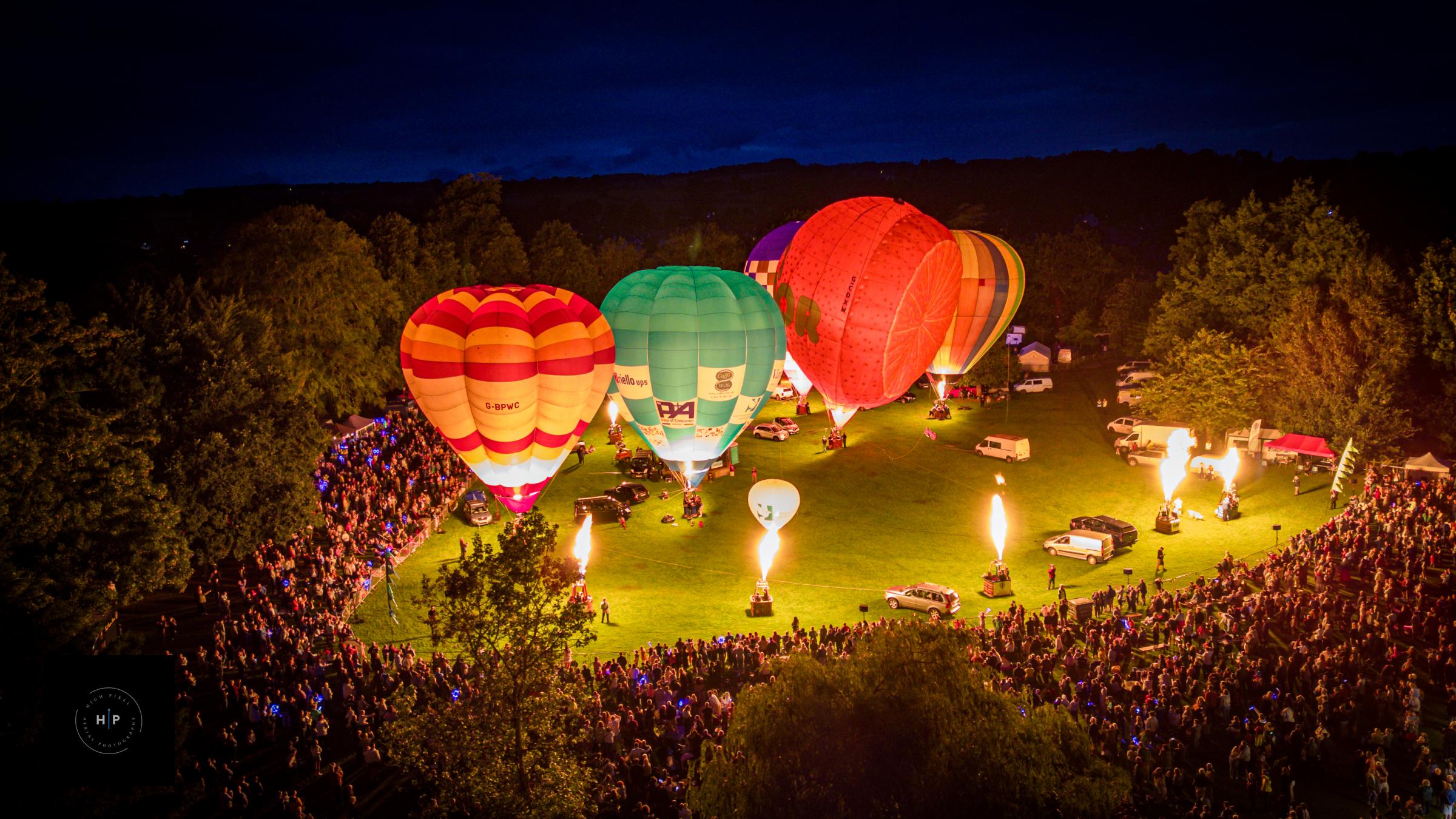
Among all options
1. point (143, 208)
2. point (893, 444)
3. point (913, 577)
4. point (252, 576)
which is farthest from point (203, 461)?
point (143, 208)

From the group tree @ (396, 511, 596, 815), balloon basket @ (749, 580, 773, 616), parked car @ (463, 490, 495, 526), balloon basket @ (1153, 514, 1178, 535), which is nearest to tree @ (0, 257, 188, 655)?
tree @ (396, 511, 596, 815)

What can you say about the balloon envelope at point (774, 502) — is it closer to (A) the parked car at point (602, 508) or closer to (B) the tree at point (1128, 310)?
(A) the parked car at point (602, 508)

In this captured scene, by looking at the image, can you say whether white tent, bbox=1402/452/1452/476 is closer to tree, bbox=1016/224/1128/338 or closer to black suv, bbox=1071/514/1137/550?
black suv, bbox=1071/514/1137/550

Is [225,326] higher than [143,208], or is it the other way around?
[143,208]

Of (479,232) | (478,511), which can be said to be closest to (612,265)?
(479,232)

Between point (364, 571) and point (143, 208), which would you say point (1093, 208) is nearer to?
point (143, 208)

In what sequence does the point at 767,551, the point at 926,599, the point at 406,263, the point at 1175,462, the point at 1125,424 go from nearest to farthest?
1. the point at 926,599
2. the point at 767,551
3. the point at 1175,462
4. the point at 1125,424
5. the point at 406,263

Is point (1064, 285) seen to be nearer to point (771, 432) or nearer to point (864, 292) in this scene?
point (771, 432)
